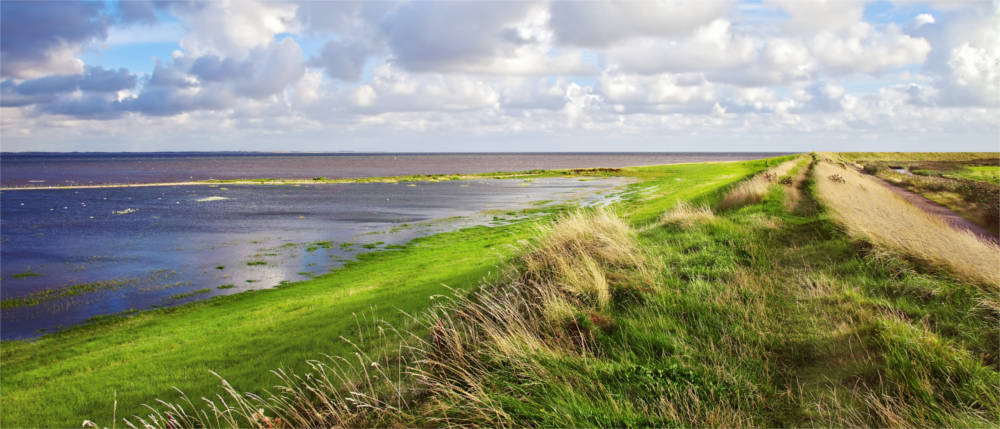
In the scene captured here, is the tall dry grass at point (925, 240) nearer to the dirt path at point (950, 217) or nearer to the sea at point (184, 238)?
the dirt path at point (950, 217)

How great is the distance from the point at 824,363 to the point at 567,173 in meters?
87.5

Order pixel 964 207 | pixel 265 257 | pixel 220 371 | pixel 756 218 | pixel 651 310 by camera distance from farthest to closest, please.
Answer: pixel 265 257
pixel 964 207
pixel 756 218
pixel 220 371
pixel 651 310

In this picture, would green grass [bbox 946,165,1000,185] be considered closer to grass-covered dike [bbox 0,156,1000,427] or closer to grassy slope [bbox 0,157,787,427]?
grass-covered dike [bbox 0,156,1000,427]

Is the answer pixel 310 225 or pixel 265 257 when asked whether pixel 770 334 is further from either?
pixel 310 225

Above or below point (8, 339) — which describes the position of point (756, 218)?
above

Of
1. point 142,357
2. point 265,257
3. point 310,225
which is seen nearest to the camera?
point 142,357

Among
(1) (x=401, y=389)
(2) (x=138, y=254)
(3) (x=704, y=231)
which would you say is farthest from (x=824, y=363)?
(2) (x=138, y=254)

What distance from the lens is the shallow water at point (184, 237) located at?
19391mm

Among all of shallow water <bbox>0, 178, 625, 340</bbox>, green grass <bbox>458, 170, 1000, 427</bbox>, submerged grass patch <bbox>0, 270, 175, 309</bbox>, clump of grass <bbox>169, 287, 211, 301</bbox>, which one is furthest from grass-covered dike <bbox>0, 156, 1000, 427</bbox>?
submerged grass patch <bbox>0, 270, 175, 309</bbox>

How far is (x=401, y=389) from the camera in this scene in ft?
20.5

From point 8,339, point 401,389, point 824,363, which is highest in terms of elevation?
point 824,363

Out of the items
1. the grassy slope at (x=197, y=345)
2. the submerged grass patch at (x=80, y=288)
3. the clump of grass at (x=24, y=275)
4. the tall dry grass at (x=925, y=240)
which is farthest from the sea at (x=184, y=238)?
the tall dry grass at (x=925, y=240)

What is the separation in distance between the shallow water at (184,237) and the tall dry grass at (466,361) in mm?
13658

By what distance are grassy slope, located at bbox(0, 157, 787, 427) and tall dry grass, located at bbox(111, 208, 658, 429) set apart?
1362 mm
